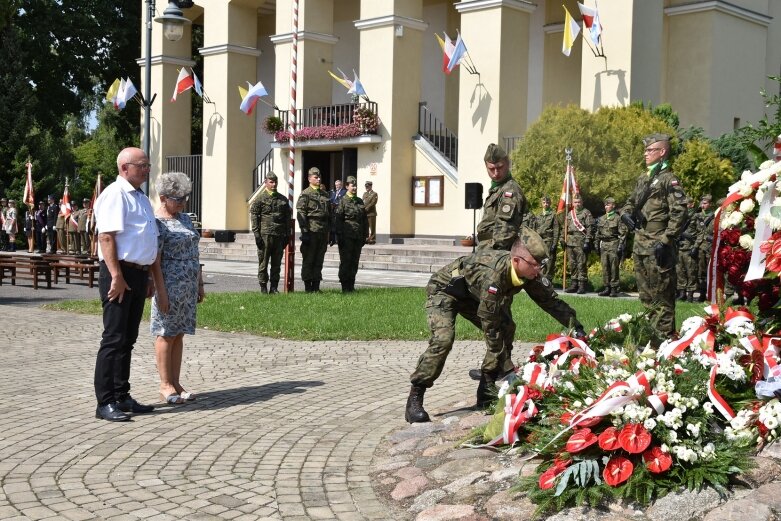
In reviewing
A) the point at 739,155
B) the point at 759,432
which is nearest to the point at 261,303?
the point at 759,432

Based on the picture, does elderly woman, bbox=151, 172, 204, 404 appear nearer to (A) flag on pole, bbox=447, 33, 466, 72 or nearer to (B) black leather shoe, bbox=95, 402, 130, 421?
(B) black leather shoe, bbox=95, 402, 130, 421

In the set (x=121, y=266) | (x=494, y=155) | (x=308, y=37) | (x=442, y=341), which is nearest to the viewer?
(x=442, y=341)

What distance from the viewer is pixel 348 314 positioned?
41.9 feet

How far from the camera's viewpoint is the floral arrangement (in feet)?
14.2

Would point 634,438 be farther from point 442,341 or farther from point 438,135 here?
point 438,135

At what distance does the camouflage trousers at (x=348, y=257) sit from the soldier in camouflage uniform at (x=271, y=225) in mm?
1033

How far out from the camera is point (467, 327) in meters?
11.7

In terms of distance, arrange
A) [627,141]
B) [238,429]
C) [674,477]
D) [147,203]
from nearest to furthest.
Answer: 1. [674,477]
2. [238,429]
3. [147,203]
4. [627,141]

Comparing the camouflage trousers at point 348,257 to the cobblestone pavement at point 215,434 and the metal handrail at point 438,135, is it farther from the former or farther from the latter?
the metal handrail at point 438,135

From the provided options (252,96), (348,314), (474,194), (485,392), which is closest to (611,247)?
(474,194)

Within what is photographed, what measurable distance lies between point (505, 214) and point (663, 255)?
2439 mm

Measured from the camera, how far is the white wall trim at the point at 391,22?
2667 cm

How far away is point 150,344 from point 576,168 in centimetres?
1260

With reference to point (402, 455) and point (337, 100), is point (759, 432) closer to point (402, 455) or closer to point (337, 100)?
point (402, 455)
